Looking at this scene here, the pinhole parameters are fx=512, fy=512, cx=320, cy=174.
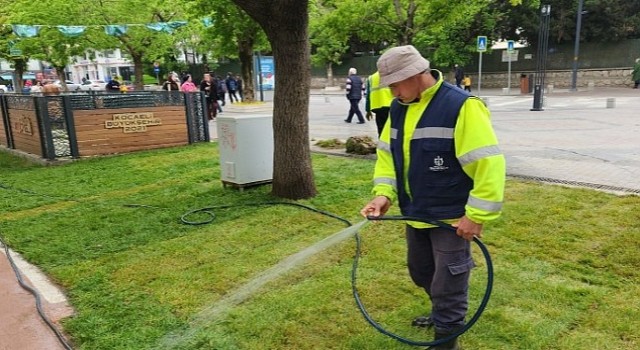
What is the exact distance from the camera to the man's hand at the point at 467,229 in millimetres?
2512

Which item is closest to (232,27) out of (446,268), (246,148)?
(246,148)

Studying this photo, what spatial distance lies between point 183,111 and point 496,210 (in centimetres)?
1037

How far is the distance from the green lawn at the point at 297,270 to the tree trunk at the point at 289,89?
17.3 inches

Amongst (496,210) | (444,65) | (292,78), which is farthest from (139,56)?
(444,65)

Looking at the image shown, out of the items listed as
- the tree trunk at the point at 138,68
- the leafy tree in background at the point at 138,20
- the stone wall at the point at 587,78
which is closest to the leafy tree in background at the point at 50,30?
the leafy tree in background at the point at 138,20

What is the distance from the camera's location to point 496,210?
2.46m

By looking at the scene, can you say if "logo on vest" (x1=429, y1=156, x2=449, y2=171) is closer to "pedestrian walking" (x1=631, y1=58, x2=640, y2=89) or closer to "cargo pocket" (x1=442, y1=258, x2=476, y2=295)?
"cargo pocket" (x1=442, y1=258, x2=476, y2=295)

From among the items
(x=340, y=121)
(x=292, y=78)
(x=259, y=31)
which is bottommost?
(x=340, y=121)

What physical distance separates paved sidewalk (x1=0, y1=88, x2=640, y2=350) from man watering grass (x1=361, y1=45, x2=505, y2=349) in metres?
2.40

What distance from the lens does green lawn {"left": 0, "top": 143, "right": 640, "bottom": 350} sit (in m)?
3.33

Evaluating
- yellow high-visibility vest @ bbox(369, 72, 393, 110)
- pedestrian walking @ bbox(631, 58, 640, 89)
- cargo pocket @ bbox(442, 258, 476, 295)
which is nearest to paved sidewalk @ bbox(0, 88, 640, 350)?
cargo pocket @ bbox(442, 258, 476, 295)

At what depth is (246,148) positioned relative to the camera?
6.98 metres

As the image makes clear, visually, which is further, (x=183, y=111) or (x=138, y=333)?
(x=183, y=111)

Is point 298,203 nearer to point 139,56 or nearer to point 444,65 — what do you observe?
point 139,56
